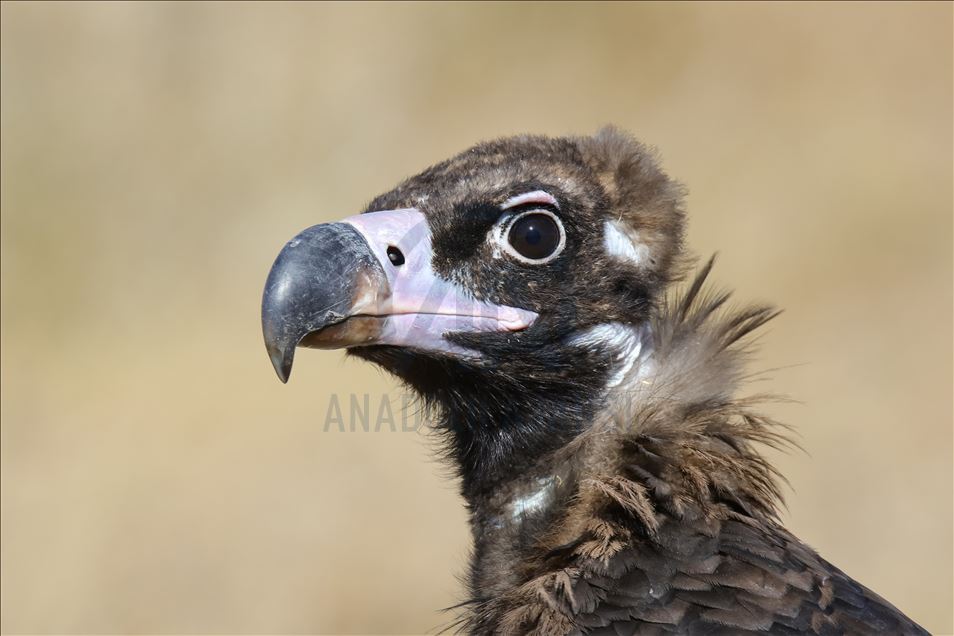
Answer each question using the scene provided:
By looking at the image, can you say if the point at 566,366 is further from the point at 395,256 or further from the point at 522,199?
the point at 395,256

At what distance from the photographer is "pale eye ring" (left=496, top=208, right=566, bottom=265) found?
122 inches

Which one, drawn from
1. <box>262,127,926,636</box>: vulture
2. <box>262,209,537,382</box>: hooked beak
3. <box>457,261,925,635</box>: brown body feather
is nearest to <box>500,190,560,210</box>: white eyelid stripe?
<box>262,127,926,636</box>: vulture

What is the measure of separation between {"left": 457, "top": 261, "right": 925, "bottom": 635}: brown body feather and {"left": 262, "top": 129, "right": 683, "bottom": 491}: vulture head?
12 cm

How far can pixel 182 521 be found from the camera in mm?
9000

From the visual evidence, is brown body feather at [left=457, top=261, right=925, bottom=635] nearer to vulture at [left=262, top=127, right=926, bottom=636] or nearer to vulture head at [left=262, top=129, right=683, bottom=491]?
vulture at [left=262, top=127, right=926, bottom=636]

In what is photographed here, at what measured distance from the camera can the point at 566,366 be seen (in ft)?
10.4

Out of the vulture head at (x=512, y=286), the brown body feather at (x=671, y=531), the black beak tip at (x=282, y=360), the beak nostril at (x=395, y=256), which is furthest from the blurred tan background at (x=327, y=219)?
the black beak tip at (x=282, y=360)

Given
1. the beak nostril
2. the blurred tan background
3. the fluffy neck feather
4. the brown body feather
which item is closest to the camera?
the brown body feather

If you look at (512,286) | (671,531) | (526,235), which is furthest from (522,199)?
(671,531)

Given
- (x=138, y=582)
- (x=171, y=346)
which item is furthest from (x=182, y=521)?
(x=171, y=346)

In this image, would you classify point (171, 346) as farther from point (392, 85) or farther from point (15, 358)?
point (392, 85)

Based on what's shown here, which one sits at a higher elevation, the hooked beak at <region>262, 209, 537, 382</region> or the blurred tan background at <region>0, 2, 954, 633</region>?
the blurred tan background at <region>0, 2, 954, 633</region>

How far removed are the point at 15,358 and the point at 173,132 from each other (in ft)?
10.3

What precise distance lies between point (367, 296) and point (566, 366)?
64cm
